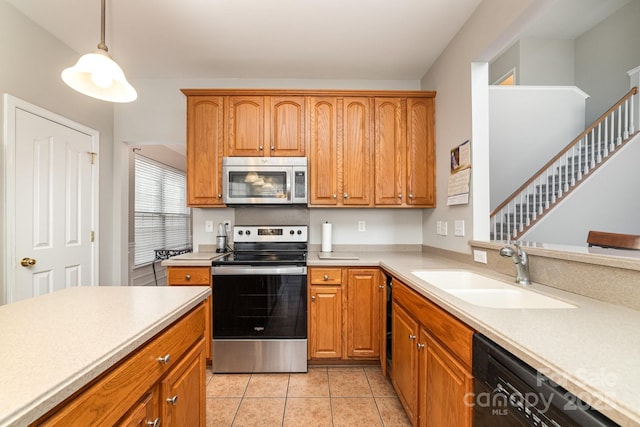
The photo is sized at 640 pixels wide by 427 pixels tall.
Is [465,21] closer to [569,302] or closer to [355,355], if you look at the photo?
[569,302]

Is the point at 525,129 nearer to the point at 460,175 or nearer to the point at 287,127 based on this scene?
the point at 460,175

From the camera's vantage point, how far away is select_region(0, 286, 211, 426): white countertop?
0.55 meters

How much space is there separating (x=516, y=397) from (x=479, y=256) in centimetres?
128

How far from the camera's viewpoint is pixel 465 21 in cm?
209

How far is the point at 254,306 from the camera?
7.55ft

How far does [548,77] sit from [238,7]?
5971mm

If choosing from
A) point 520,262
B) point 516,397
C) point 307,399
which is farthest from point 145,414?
point 520,262

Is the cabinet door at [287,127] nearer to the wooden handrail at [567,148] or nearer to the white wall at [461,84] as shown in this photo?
the white wall at [461,84]

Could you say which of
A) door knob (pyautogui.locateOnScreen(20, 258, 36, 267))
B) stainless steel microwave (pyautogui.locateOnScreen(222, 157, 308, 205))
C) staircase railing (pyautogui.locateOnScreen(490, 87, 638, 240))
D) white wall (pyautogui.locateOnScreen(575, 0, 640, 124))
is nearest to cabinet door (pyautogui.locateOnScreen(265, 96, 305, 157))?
stainless steel microwave (pyautogui.locateOnScreen(222, 157, 308, 205))

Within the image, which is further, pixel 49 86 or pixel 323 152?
pixel 323 152

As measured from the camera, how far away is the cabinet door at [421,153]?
2.66m

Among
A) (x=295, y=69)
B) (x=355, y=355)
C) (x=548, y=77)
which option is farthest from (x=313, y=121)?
(x=548, y=77)

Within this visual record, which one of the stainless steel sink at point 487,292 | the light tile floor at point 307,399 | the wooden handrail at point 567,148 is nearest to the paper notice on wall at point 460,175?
the stainless steel sink at point 487,292

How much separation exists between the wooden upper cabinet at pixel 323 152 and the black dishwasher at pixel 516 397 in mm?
1848
